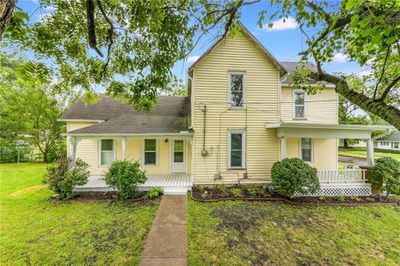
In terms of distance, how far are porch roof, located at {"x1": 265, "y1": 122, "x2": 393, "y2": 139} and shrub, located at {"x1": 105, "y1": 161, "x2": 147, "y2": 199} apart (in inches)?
244

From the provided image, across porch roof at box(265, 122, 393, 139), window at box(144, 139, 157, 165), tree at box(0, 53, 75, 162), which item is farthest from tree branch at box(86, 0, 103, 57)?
tree at box(0, 53, 75, 162)

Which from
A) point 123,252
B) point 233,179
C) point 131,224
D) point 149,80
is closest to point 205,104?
point 233,179

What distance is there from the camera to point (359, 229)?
5305 millimetres

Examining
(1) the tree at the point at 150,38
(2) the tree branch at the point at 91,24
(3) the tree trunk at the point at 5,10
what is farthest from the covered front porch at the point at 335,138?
(3) the tree trunk at the point at 5,10

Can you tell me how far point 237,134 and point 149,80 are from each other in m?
5.44

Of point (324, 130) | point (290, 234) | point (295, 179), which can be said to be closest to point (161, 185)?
point (290, 234)

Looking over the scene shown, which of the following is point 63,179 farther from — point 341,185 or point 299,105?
point 341,185

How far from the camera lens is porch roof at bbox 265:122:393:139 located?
25.9 ft

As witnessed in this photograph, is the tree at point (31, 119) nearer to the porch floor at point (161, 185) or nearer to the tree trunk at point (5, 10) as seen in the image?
the porch floor at point (161, 185)

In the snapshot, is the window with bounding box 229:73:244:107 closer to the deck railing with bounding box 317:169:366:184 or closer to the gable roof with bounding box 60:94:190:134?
the gable roof with bounding box 60:94:190:134

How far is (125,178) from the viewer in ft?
23.0

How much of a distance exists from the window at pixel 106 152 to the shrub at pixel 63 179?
266 cm

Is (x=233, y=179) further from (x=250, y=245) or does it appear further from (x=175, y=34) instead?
(x=175, y=34)

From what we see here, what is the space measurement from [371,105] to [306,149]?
801cm
